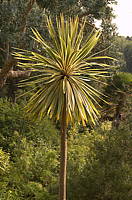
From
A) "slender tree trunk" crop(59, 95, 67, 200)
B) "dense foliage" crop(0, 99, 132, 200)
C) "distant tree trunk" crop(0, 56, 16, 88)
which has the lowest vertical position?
"dense foliage" crop(0, 99, 132, 200)

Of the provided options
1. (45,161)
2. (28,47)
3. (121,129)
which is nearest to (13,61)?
(28,47)

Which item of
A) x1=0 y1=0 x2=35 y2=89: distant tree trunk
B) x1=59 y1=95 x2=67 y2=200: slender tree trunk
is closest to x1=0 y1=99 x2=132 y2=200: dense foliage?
x1=59 y1=95 x2=67 y2=200: slender tree trunk

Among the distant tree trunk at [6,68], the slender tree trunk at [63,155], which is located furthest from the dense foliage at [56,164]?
the distant tree trunk at [6,68]

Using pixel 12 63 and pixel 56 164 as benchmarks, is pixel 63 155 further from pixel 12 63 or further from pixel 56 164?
pixel 12 63

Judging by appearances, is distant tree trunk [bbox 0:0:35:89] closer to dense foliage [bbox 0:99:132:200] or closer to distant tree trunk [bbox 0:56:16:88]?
distant tree trunk [bbox 0:56:16:88]

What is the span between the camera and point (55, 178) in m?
9.02

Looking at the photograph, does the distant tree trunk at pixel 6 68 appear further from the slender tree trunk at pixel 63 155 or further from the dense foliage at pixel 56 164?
the slender tree trunk at pixel 63 155

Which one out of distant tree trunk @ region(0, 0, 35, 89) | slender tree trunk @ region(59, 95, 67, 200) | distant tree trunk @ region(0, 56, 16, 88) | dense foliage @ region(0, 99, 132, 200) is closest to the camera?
slender tree trunk @ region(59, 95, 67, 200)

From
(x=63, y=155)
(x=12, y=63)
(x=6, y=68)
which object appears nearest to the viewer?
(x=63, y=155)

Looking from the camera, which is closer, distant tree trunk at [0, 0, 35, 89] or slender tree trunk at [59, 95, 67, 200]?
slender tree trunk at [59, 95, 67, 200]

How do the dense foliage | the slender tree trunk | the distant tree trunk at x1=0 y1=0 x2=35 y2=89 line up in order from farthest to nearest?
the distant tree trunk at x1=0 y1=0 x2=35 y2=89, the dense foliage, the slender tree trunk

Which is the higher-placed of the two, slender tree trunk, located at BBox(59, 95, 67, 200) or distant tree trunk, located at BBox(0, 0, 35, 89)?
distant tree trunk, located at BBox(0, 0, 35, 89)

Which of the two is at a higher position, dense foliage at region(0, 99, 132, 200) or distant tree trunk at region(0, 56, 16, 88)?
distant tree trunk at region(0, 56, 16, 88)

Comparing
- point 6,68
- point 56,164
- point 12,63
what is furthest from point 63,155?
point 6,68
